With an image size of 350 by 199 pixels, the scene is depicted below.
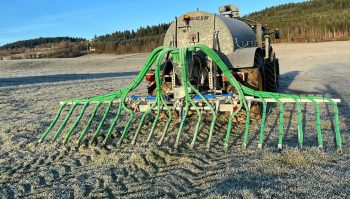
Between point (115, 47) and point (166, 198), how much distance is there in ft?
149

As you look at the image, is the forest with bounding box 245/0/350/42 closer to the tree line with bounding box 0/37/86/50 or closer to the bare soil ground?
the bare soil ground

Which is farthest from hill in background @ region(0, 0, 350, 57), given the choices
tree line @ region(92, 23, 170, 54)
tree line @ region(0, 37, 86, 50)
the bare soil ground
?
the bare soil ground

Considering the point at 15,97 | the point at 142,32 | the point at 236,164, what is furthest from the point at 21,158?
the point at 142,32

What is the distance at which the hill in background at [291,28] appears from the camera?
37.8m

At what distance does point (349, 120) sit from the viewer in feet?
23.5

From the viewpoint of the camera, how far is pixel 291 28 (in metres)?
39.4

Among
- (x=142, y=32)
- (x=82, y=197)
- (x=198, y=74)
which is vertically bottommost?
(x=82, y=197)

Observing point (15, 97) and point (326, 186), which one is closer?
point (326, 186)

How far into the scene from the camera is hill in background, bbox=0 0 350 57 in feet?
124

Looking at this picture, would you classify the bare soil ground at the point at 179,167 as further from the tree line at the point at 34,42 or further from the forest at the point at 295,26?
the tree line at the point at 34,42

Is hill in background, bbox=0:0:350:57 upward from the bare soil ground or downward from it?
upward

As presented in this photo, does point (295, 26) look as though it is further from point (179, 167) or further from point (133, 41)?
point (179, 167)

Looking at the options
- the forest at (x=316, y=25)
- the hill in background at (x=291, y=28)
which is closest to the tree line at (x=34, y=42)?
the hill in background at (x=291, y=28)

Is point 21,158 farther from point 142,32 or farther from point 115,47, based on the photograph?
point 142,32
